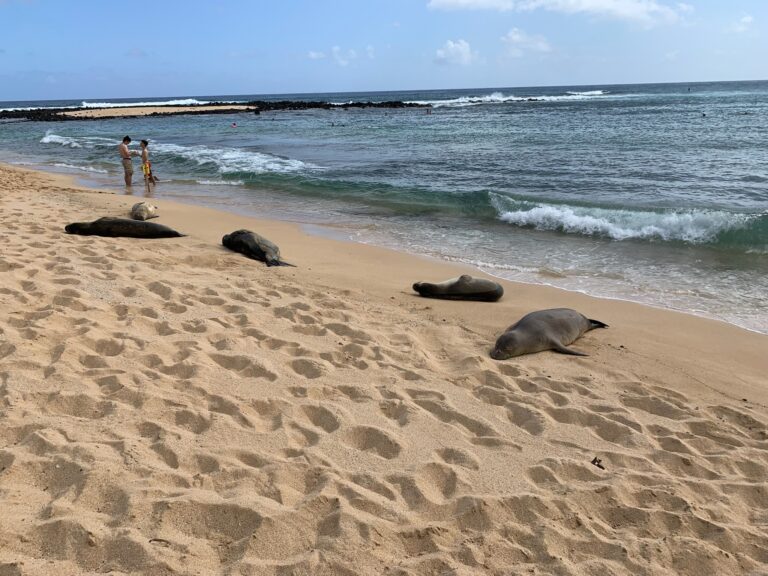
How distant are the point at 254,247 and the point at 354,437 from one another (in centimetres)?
516

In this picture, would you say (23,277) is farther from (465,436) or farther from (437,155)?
(437,155)

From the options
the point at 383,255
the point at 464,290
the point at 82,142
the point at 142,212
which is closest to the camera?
the point at 464,290

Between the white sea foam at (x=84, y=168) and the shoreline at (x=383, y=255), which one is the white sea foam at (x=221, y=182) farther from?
the white sea foam at (x=84, y=168)

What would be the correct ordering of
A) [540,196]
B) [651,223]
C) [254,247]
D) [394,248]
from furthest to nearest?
[540,196]
[651,223]
[394,248]
[254,247]

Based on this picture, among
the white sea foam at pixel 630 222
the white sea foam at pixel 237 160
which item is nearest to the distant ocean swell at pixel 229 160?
the white sea foam at pixel 237 160

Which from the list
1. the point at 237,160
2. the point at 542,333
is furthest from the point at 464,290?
the point at 237,160

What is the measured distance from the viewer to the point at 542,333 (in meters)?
5.37

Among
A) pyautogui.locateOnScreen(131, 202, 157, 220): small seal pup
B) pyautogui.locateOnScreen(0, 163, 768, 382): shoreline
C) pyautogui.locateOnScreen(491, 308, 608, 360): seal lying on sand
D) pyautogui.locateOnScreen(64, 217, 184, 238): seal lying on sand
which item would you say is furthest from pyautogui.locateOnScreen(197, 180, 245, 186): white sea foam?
pyautogui.locateOnScreen(491, 308, 608, 360): seal lying on sand

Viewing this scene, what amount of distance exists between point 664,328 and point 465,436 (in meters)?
3.21

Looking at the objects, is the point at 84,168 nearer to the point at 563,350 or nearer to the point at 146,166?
the point at 146,166

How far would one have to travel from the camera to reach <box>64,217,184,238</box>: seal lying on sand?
8.92 meters

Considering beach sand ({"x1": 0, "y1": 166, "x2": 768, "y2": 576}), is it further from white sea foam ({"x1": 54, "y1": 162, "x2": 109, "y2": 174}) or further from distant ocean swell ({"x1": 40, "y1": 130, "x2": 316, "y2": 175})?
white sea foam ({"x1": 54, "y1": 162, "x2": 109, "y2": 174})

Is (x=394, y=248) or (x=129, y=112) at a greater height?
(x=129, y=112)

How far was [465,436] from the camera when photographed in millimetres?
3736
